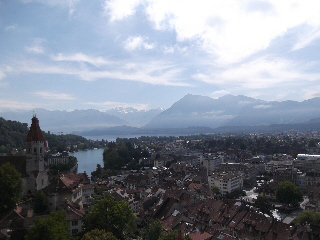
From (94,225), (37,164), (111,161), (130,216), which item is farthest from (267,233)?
(111,161)

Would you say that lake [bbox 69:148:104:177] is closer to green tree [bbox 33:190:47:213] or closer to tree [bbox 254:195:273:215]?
green tree [bbox 33:190:47:213]

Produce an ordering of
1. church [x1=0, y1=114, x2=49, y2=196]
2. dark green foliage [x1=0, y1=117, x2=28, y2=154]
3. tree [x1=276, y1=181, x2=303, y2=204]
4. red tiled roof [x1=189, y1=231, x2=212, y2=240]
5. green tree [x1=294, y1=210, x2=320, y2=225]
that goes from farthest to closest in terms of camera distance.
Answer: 1. dark green foliage [x1=0, y1=117, x2=28, y2=154]
2. tree [x1=276, y1=181, x2=303, y2=204]
3. church [x1=0, y1=114, x2=49, y2=196]
4. green tree [x1=294, y1=210, x2=320, y2=225]
5. red tiled roof [x1=189, y1=231, x2=212, y2=240]

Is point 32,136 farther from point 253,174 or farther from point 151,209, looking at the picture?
point 253,174

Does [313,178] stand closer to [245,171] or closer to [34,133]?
[245,171]

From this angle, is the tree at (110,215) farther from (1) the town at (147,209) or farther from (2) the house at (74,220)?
(2) the house at (74,220)

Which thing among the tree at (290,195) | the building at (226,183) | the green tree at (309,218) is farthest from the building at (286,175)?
the green tree at (309,218)

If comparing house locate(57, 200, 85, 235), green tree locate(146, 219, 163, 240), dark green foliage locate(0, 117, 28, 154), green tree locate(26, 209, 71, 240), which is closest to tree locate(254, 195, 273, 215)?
green tree locate(146, 219, 163, 240)
